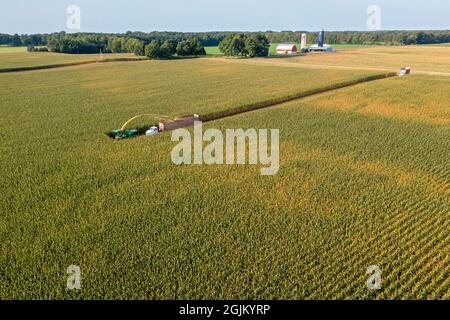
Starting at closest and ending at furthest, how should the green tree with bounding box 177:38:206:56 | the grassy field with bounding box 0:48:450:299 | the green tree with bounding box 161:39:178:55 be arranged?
1. the grassy field with bounding box 0:48:450:299
2. the green tree with bounding box 161:39:178:55
3. the green tree with bounding box 177:38:206:56

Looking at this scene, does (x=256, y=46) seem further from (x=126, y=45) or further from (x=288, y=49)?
(x=126, y=45)

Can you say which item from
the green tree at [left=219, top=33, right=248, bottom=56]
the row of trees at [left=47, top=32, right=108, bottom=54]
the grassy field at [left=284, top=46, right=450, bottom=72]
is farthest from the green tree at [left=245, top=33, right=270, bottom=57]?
the row of trees at [left=47, top=32, right=108, bottom=54]

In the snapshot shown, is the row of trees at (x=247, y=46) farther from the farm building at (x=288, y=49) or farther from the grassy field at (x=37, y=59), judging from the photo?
the grassy field at (x=37, y=59)

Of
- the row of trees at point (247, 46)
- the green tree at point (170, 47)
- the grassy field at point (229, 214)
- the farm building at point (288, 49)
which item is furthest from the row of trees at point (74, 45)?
the grassy field at point (229, 214)

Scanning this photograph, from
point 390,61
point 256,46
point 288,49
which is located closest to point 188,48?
point 256,46

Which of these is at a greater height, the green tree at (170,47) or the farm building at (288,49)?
the farm building at (288,49)

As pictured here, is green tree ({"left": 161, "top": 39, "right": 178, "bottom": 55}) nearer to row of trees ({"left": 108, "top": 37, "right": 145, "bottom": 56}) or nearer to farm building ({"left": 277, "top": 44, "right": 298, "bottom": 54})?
row of trees ({"left": 108, "top": 37, "right": 145, "bottom": 56})

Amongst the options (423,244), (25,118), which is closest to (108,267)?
(423,244)

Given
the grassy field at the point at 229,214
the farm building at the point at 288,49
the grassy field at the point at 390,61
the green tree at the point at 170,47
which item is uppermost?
the farm building at the point at 288,49

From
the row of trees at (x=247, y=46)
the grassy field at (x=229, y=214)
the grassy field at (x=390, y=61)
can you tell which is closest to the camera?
the grassy field at (x=229, y=214)
